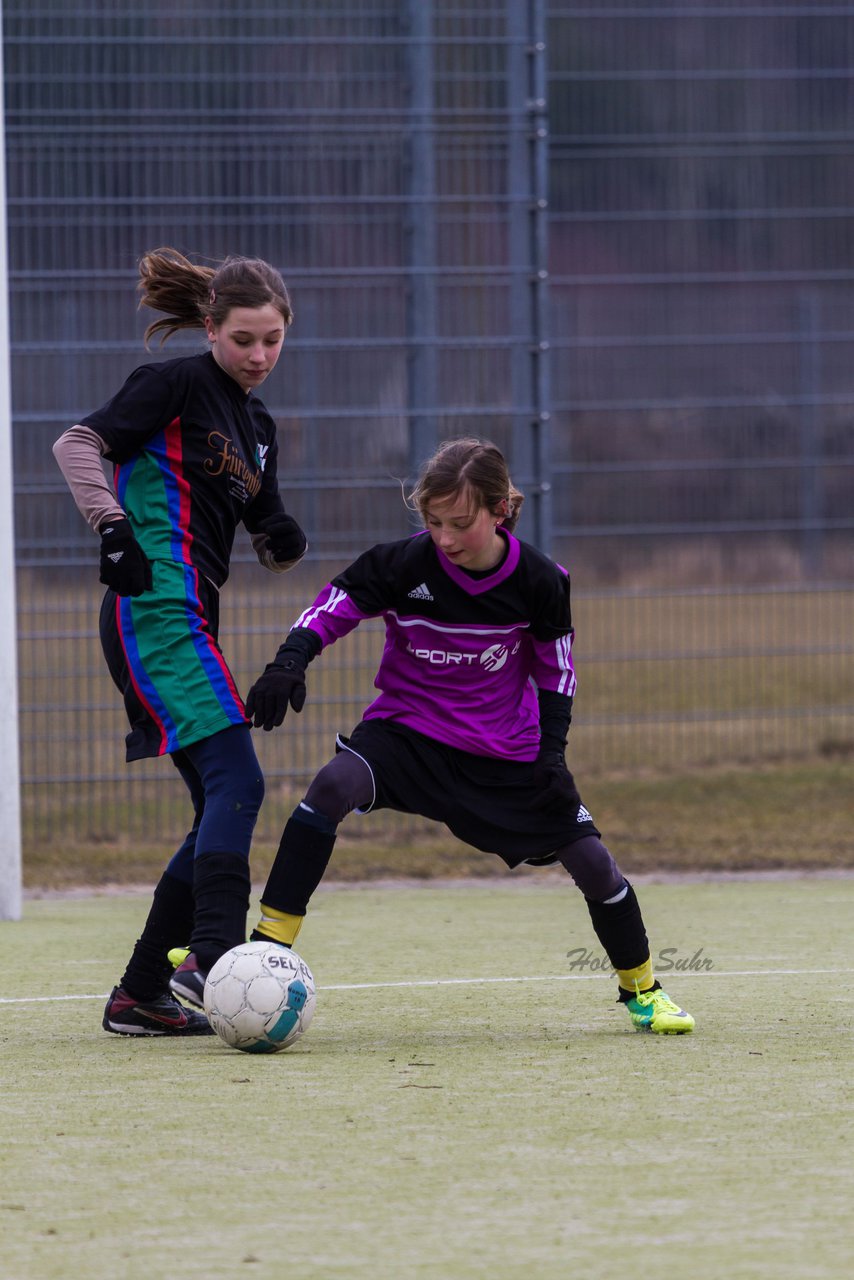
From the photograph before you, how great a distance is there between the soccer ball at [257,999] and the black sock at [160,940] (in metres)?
0.38

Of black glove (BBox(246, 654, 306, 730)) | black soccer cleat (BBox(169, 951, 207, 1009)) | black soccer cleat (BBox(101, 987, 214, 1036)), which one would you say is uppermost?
black glove (BBox(246, 654, 306, 730))

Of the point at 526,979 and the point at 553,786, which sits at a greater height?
the point at 553,786

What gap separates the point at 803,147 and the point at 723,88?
52cm

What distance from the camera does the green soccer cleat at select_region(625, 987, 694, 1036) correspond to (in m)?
4.46

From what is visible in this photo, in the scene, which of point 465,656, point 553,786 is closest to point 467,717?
point 465,656

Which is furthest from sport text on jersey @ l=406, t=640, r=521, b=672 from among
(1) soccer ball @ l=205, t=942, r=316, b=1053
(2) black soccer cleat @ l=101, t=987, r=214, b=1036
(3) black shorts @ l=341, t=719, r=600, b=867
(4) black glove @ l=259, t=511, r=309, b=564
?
(2) black soccer cleat @ l=101, t=987, r=214, b=1036

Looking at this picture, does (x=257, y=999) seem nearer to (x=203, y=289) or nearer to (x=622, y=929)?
(x=622, y=929)

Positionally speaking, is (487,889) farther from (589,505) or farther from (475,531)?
(475,531)

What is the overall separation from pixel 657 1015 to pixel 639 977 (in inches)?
4.4

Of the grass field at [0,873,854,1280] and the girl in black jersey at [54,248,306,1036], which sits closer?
the grass field at [0,873,854,1280]

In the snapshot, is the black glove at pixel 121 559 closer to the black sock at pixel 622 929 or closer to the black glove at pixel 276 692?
the black glove at pixel 276 692

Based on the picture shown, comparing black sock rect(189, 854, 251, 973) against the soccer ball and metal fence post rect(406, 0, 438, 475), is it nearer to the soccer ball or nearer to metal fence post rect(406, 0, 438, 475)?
the soccer ball

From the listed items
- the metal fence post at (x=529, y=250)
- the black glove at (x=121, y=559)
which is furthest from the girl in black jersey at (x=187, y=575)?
the metal fence post at (x=529, y=250)

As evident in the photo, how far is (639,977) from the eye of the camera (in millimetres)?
4559
